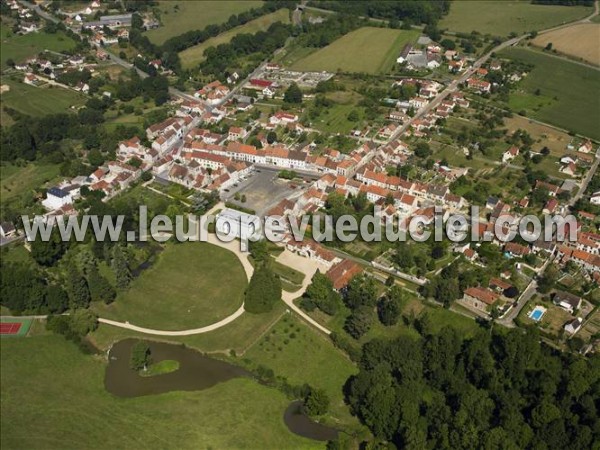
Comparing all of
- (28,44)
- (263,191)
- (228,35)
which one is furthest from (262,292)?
(28,44)

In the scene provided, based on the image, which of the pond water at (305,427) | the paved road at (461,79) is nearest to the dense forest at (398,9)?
the paved road at (461,79)

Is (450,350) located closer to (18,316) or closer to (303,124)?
(18,316)

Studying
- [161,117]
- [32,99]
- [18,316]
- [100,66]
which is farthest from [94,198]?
[100,66]

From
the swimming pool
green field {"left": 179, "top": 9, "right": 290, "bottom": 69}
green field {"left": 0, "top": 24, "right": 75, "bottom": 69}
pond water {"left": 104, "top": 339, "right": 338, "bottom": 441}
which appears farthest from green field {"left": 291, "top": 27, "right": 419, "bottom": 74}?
pond water {"left": 104, "top": 339, "right": 338, "bottom": 441}

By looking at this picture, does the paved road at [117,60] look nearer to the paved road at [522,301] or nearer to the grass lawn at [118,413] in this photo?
the grass lawn at [118,413]

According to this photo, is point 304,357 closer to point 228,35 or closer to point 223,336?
point 223,336
